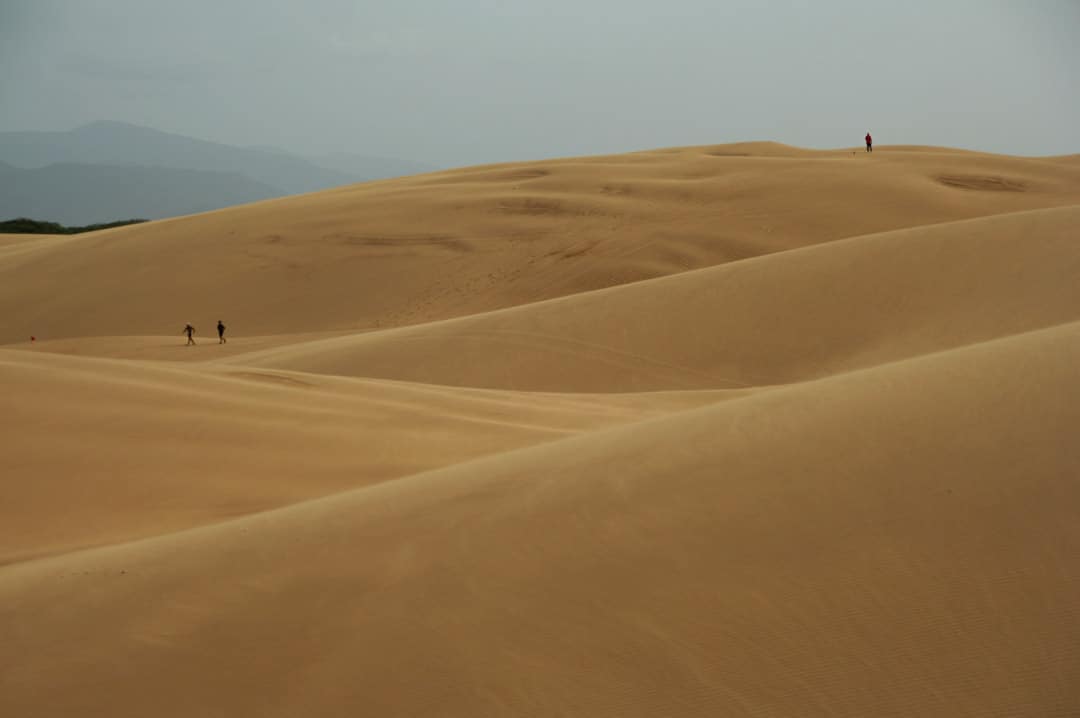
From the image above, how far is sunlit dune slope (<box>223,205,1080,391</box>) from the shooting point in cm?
1295

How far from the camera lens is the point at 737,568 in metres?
3.97

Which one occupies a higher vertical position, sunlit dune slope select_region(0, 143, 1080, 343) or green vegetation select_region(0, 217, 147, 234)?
green vegetation select_region(0, 217, 147, 234)

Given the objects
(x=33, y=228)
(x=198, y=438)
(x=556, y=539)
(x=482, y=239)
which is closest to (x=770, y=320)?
A: (x=198, y=438)

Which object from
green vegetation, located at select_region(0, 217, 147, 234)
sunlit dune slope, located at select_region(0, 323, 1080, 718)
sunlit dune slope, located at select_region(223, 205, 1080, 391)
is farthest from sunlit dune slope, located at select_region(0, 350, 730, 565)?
green vegetation, located at select_region(0, 217, 147, 234)

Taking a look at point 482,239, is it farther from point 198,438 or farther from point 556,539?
point 556,539

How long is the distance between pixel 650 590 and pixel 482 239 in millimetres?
25635

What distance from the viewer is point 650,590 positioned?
391 centimetres

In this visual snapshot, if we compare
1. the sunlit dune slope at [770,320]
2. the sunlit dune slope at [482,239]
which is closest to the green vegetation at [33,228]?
the sunlit dune slope at [482,239]

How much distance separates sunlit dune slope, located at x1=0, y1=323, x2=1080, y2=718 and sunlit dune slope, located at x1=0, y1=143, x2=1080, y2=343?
757 inches

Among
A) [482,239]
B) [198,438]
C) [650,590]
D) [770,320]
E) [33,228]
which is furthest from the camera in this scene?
[33,228]

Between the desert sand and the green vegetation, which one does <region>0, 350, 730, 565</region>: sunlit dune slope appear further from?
the green vegetation

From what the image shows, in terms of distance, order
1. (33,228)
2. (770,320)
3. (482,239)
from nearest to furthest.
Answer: (770,320) → (482,239) → (33,228)

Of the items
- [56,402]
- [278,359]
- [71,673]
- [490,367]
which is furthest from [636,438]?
[278,359]

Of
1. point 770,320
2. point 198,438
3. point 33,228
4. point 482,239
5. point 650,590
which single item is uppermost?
point 33,228
